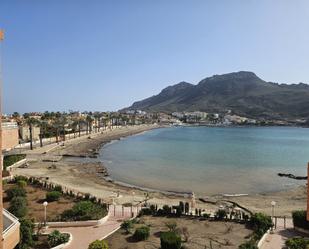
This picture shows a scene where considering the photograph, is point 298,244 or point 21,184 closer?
point 298,244

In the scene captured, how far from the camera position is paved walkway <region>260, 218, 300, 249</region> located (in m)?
17.1

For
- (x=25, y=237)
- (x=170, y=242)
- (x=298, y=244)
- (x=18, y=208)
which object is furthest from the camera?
(x=18, y=208)

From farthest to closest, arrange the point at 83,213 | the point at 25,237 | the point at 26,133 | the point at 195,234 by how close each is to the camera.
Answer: the point at 26,133 → the point at 83,213 → the point at 195,234 → the point at 25,237

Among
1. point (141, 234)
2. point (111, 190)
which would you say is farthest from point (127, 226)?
point (111, 190)

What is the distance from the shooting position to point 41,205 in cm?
2409

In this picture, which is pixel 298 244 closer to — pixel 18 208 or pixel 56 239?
pixel 56 239

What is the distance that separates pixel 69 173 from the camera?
44.7 m

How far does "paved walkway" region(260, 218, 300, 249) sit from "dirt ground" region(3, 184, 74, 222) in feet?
38.5

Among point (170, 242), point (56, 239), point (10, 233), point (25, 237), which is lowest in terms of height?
point (56, 239)

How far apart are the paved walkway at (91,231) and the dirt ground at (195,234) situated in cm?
79

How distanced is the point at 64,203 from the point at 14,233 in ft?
45.1

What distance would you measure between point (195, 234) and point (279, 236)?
166 inches

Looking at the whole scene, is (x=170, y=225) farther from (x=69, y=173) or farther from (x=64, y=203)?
(x=69, y=173)

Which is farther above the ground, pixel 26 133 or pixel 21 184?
pixel 26 133
